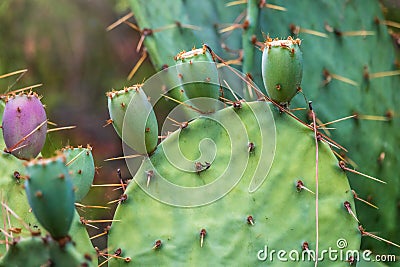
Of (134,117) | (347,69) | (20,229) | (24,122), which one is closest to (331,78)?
(347,69)

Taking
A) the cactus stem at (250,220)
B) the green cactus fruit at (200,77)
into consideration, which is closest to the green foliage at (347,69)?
the green cactus fruit at (200,77)

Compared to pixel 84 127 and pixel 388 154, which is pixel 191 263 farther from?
pixel 84 127

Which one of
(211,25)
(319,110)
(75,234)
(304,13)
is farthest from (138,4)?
(75,234)

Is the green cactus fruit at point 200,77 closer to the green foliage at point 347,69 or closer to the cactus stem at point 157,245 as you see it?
the cactus stem at point 157,245

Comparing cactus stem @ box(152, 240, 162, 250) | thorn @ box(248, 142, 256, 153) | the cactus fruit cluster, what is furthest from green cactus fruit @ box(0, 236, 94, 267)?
thorn @ box(248, 142, 256, 153)

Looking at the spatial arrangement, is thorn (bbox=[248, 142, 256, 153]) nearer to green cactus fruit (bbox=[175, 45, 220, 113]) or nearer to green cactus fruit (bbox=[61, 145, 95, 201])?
green cactus fruit (bbox=[175, 45, 220, 113])

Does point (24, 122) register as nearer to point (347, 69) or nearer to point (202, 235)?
point (202, 235)

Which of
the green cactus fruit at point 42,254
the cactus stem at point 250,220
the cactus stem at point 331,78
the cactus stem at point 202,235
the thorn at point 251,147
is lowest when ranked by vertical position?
the cactus stem at point 331,78
